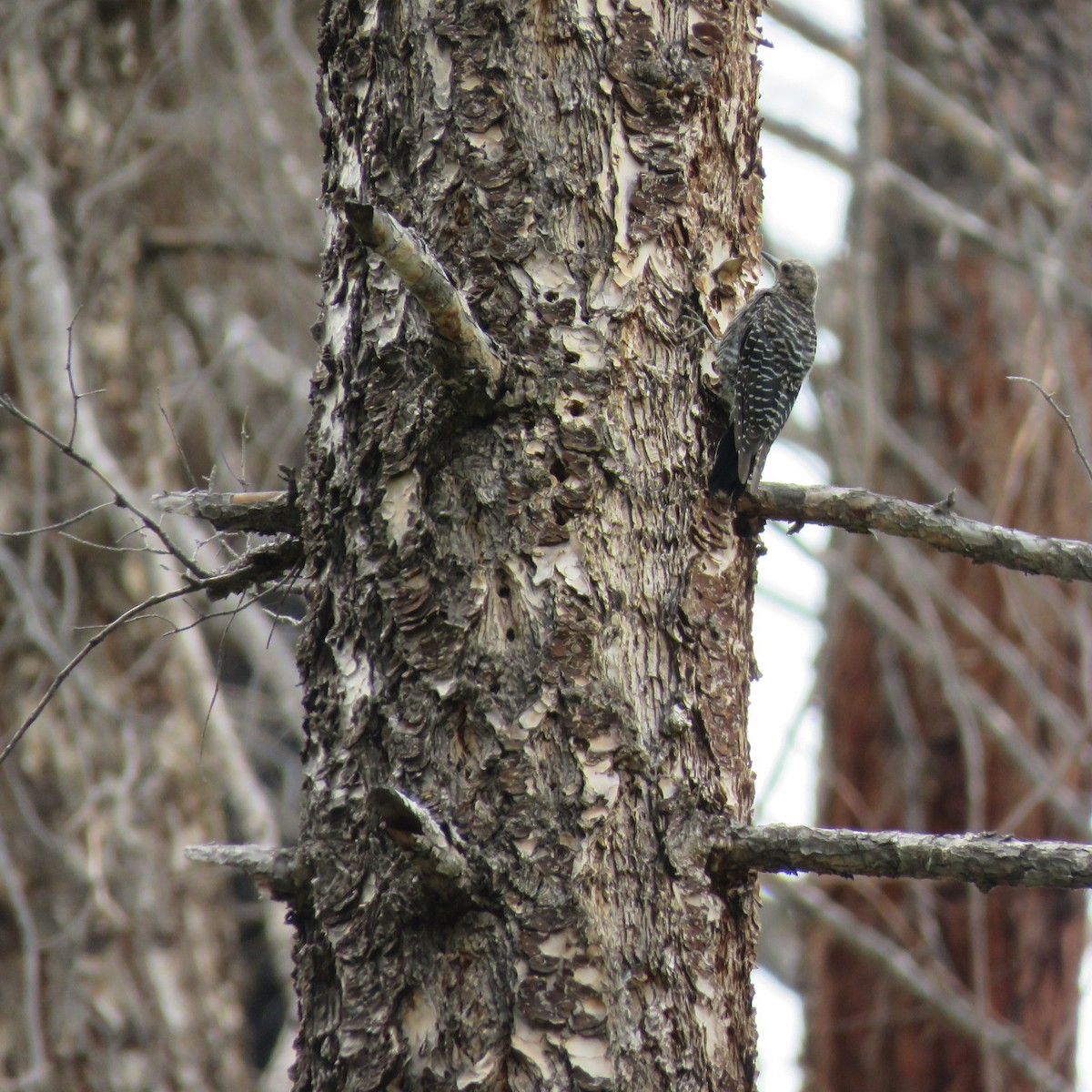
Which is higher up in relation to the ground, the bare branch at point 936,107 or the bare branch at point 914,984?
the bare branch at point 936,107

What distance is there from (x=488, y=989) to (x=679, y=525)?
2.24 feet

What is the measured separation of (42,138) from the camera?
4840mm

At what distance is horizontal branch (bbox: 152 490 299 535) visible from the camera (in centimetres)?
210

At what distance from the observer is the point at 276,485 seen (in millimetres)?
5289

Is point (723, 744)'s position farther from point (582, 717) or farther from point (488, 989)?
point (488, 989)

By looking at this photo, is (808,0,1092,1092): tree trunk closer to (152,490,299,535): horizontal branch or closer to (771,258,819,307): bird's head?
(771,258,819,307): bird's head

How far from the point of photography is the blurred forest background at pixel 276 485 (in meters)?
4.16

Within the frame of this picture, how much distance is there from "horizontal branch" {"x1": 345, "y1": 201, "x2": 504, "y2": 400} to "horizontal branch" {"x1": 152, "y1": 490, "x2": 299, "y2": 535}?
1.39 ft

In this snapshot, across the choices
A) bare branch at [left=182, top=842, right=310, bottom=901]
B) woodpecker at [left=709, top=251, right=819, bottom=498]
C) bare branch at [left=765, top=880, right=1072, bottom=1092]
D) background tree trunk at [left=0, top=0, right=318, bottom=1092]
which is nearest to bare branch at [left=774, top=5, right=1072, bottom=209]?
woodpecker at [left=709, top=251, right=819, bottom=498]

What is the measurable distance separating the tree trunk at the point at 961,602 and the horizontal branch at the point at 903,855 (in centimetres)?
312

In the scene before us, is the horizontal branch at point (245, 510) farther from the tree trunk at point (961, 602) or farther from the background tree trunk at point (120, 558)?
the tree trunk at point (961, 602)

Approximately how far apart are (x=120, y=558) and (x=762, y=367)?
2736 mm

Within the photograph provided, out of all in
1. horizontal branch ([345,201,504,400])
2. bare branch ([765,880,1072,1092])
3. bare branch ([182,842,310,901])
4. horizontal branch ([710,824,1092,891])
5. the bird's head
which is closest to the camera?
horizontal branch ([345,201,504,400])

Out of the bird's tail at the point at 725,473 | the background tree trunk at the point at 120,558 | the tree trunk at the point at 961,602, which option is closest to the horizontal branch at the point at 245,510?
the bird's tail at the point at 725,473
